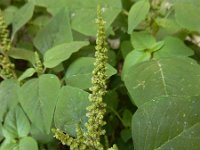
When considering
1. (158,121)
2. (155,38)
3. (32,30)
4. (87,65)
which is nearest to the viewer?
(158,121)

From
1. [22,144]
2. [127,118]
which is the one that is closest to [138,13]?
[127,118]

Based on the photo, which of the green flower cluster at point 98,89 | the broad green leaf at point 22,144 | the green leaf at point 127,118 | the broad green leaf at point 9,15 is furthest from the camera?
the broad green leaf at point 9,15

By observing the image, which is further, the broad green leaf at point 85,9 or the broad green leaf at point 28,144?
the broad green leaf at point 85,9

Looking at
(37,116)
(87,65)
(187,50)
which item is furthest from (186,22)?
(37,116)

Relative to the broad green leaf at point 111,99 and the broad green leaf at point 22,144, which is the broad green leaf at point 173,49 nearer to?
the broad green leaf at point 111,99

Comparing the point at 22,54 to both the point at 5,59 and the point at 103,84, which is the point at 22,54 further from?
the point at 103,84

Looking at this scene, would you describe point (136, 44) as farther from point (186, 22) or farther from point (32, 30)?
point (32, 30)

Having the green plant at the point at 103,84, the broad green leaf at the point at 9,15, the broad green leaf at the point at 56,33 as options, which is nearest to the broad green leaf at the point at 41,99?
the green plant at the point at 103,84

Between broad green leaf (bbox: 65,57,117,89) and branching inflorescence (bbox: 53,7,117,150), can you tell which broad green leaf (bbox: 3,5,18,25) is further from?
branching inflorescence (bbox: 53,7,117,150)
